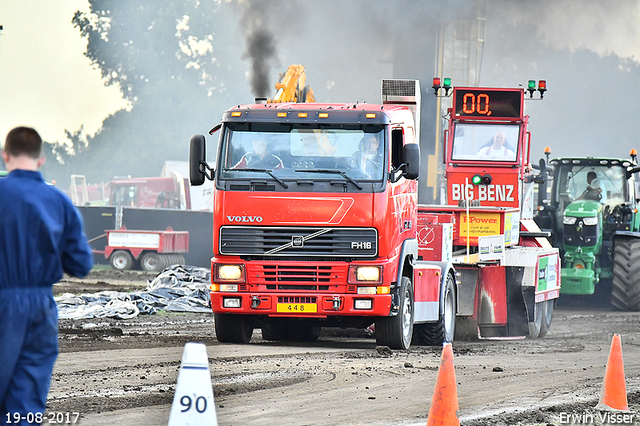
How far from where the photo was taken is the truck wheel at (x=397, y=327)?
12.2 m

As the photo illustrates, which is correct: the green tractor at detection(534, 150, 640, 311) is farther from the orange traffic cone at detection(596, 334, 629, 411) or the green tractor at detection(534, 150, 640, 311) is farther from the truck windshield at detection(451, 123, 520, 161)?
the orange traffic cone at detection(596, 334, 629, 411)

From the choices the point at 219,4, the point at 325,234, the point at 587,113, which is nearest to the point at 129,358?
the point at 325,234

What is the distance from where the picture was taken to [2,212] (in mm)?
4809

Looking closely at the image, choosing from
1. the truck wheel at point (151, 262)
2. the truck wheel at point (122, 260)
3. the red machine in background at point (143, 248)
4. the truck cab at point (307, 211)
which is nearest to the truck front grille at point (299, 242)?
the truck cab at point (307, 211)

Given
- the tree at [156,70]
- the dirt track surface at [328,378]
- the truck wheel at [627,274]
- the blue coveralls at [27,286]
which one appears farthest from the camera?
the tree at [156,70]

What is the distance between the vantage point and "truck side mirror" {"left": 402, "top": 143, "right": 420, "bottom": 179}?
1188 cm

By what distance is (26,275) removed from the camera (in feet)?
15.8

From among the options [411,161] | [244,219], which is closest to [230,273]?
[244,219]

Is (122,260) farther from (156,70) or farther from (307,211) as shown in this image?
(156,70)

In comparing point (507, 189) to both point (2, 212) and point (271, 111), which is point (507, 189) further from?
point (2, 212)

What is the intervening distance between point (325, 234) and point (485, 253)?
458 cm

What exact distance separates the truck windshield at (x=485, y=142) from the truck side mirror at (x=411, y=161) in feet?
21.9

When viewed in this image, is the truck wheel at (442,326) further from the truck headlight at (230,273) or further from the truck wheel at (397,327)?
the truck headlight at (230,273)

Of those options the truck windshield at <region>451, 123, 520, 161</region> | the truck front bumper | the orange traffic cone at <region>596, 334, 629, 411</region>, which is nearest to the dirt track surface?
the orange traffic cone at <region>596, 334, 629, 411</region>
